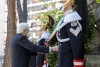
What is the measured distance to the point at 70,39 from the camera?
2762mm

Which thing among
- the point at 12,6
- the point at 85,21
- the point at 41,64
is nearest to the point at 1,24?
the point at 12,6

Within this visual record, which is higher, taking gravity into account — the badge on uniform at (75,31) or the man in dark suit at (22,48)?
the badge on uniform at (75,31)

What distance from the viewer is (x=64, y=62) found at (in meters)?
2.92

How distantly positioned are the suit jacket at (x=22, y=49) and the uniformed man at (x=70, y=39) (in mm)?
850

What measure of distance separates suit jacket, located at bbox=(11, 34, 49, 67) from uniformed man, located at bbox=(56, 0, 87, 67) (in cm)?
85

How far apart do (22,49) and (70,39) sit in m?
1.36

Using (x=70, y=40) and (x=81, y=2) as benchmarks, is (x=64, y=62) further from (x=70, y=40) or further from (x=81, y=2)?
(x=81, y=2)

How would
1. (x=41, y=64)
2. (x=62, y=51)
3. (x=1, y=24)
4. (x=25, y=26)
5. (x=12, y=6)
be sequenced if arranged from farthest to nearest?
(x=1, y=24)
(x=12, y=6)
(x=41, y=64)
(x=25, y=26)
(x=62, y=51)

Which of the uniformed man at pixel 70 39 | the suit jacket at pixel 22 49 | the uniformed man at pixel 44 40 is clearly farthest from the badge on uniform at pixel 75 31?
the uniformed man at pixel 44 40

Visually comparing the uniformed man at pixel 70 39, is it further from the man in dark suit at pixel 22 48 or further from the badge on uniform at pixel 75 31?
the man in dark suit at pixel 22 48

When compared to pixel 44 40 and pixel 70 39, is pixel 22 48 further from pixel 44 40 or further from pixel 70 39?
pixel 44 40

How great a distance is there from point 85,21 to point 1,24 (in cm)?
3922

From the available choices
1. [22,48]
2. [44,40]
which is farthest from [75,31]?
[44,40]

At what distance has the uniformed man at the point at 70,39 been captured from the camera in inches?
106
